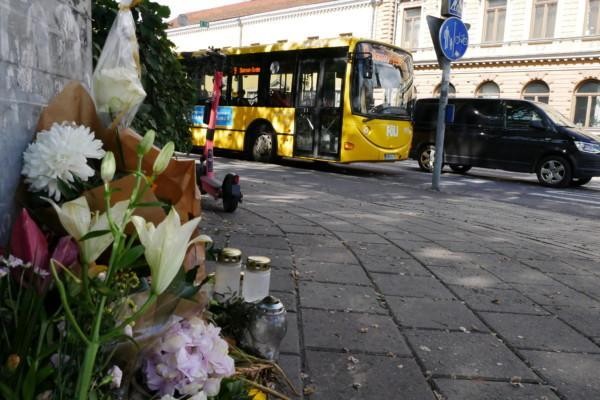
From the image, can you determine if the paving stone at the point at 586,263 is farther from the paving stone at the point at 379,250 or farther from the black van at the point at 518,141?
the black van at the point at 518,141

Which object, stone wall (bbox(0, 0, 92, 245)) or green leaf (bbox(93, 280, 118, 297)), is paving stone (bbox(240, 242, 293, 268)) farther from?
green leaf (bbox(93, 280, 118, 297))

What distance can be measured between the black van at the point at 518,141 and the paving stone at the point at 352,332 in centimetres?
1065

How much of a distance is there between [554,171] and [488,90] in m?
18.6

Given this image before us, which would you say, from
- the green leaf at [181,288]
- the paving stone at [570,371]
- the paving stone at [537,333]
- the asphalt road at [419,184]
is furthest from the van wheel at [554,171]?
the green leaf at [181,288]

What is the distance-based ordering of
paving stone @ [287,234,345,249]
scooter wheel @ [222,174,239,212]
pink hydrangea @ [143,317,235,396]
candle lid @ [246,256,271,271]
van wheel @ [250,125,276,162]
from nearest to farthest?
pink hydrangea @ [143,317,235,396] < candle lid @ [246,256,271,271] < paving stone @ [287,234,345,249] < scooter wheel @ [222,174,239,212] < van wheel @ [250,125,276,162]

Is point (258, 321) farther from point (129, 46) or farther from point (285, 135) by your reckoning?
point (285, 135)

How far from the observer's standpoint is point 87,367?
0.90 meters

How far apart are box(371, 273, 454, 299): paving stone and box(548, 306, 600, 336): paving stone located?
623 millimetres

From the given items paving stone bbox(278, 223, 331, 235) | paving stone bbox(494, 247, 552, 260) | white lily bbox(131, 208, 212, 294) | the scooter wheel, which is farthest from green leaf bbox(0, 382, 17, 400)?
the scooter wheel

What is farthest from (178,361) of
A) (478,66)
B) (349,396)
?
(478,66)

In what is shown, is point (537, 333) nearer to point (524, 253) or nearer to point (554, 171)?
point (524, 253)

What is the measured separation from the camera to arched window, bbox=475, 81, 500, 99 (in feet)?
96.6

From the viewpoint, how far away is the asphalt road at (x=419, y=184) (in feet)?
29.9

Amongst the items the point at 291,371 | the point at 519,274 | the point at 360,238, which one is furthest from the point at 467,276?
the point at 291,371
